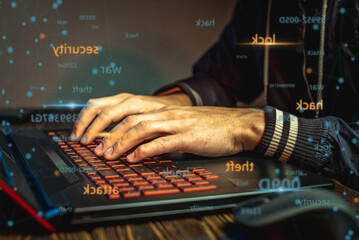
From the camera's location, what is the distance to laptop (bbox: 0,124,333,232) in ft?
1.11

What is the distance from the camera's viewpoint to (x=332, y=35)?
0.72 m

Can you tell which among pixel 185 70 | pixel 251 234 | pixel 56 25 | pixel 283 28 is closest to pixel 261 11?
pixel 283 28

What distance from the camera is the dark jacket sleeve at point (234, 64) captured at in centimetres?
110

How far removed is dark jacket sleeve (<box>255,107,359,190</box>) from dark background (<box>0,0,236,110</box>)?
48cm

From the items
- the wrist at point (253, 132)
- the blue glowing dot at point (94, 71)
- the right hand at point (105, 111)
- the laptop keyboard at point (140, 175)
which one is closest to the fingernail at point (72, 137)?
the right hand at point (105, 111)

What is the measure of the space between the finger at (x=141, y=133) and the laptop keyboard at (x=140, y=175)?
0.05ft

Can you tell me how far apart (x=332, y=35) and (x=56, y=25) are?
0.69 metres

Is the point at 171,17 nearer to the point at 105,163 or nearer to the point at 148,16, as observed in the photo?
the point at 148,16

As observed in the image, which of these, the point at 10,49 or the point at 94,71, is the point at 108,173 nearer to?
the point at 94,71

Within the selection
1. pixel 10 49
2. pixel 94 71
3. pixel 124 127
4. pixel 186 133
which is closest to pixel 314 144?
pixel 186 133

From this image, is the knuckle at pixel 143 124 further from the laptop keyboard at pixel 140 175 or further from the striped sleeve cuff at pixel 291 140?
the striped sleeve cuff at pixel 291 140

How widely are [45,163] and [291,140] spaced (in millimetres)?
411

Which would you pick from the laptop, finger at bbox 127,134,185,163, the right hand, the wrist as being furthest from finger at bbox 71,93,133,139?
the wrist

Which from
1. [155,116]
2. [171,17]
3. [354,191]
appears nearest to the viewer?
[354,191]
